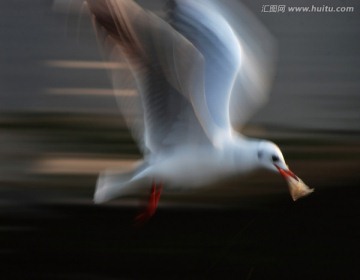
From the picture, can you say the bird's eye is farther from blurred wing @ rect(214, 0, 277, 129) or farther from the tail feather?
the tail feather

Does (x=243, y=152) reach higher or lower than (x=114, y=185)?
higher

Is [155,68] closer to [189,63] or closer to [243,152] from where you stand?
[189,63]

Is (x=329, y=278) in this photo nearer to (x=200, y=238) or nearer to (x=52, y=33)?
(x=200, y=238)

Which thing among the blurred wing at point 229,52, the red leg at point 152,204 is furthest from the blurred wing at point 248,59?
the red leg at point 152,204

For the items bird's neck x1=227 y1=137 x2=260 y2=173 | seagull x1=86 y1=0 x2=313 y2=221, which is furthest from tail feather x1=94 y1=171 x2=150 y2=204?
bird's neck x1=227 y1=137 x2=260 y2=173

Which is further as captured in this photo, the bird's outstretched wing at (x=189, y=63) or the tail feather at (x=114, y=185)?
the tail feather at (x=114, y=185)

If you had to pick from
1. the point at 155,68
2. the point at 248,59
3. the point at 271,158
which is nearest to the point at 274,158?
the point at 271,158

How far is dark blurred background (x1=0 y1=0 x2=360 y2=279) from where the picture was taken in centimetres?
840

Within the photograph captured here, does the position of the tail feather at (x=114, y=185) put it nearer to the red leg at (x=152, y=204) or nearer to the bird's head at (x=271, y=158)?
the red leg at (x=152, y=204)

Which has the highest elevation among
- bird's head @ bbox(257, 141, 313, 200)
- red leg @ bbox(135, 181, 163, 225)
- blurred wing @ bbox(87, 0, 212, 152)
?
blurred wing @ bbox(87, 0, 212, 152)

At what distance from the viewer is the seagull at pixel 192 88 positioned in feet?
27.3

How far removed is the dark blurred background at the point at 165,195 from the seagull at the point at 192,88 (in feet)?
0.09

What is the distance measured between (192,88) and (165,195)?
10.1 inches

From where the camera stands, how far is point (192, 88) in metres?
8.34
